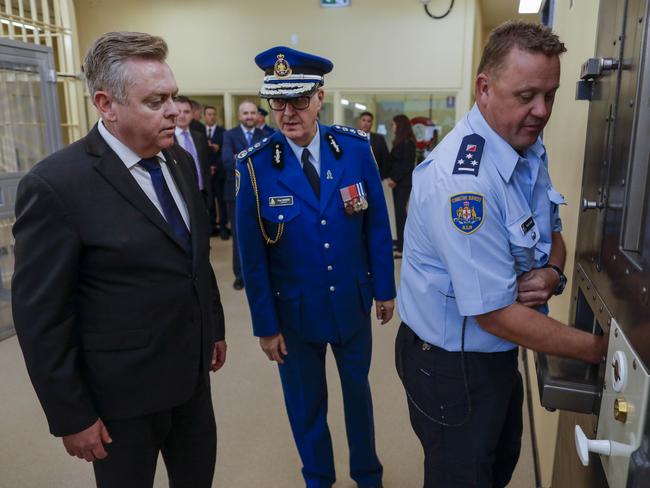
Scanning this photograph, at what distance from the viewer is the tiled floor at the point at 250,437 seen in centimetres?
206

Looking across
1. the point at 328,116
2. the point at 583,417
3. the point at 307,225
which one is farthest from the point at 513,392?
the point at 328,116

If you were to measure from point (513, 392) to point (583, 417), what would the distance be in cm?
23

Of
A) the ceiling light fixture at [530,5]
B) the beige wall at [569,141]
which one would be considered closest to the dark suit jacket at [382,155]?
the ceiling light fixture at [530,5]

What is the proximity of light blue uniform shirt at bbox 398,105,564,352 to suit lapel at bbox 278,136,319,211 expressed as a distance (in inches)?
19.1

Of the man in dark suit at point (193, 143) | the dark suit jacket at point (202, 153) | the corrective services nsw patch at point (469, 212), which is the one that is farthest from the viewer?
the dark suit jacket at point (202, 153)

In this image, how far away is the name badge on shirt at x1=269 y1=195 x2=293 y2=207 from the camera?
1.67 meters

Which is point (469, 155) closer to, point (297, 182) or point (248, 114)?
point (297, 182)

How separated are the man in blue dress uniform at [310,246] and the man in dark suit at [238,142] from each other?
105 inches

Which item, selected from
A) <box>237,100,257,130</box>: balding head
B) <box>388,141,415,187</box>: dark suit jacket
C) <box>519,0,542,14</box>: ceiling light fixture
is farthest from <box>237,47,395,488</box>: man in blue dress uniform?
<box>388,141,415,187</box>: dark suit jacket

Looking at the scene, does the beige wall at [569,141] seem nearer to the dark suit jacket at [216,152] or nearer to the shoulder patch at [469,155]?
the shoulder patch at [469,155]

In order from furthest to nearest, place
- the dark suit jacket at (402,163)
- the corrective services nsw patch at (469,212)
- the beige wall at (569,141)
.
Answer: the dark suit jacket at (402,163) < the beige wall at (569,141) < the corrective services nsw patch at (469,212)

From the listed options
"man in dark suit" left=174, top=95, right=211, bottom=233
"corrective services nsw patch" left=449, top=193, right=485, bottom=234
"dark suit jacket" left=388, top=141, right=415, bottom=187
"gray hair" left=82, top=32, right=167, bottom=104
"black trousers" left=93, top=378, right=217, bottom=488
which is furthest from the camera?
"dark suit jacket" left=388, top=141, right=415, bottom=187

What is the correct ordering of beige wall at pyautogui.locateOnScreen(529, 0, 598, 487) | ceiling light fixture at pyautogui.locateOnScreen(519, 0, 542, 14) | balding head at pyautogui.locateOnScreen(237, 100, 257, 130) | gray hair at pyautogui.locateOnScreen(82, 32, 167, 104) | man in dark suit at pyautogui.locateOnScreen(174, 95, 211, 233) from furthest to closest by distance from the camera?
balding head at pyautogui.locateOnScreen(237, 100, 257, 130)
man in dark suit at pyautogui.locateOnScreen(174, 95, 211, 233)
ceiling light fixture at pyautogui.locateOnScreen(519, 0, 542, 14)
beige wall at pyautogui.locateOnScreen(529, 0, 598, 487)
gray hair at pyautogui.locateOnScreen(82, 32, 167, 104)

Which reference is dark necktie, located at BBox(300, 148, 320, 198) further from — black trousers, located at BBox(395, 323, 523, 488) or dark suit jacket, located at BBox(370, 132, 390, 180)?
dark suit jacket, located at BBox(370, 132, 390, 180)
